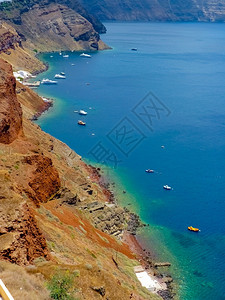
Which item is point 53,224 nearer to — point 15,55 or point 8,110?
point 8,110

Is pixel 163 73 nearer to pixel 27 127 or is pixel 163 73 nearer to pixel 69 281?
pixel 27 127

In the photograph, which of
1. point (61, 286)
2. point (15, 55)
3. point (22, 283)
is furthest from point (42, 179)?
point (15, 55)

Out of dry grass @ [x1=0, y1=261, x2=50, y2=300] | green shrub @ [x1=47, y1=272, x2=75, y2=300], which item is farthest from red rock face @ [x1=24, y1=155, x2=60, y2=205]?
dry grass @ [x1=0, y1=261, x2=50, y2=300]

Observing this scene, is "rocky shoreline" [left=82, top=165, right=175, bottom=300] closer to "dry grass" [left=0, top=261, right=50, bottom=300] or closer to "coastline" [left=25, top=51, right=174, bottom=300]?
"coastline" [left=25, top=51, right=174, bottom=300]

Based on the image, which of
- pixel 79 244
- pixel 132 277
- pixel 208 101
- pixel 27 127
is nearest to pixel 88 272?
pixel 79 244

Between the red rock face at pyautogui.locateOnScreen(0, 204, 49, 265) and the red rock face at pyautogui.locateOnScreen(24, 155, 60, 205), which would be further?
the red rock face at pyautogui.locateOnScreen(24, 155, 60, 205)

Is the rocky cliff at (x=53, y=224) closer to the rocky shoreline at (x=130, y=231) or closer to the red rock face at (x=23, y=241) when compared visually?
the red rock face at (x=23, y=241)
